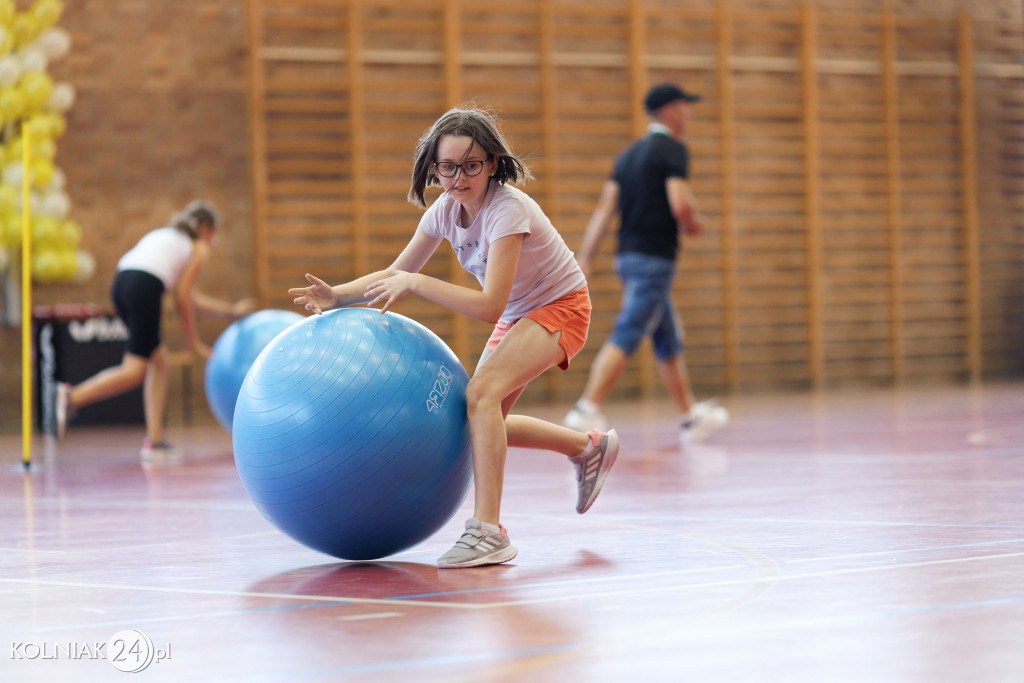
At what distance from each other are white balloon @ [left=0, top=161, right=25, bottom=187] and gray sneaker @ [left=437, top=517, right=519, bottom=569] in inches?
246

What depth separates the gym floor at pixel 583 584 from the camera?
2.40m

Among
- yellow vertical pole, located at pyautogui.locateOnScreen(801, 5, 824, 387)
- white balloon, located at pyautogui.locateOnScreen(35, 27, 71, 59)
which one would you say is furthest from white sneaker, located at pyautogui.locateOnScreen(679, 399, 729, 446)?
white balloon, located at pyautogui.locateOnScreen(35, 27, 71, 59)

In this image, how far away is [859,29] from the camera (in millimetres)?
12062

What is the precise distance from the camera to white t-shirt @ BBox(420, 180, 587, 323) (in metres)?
3.61

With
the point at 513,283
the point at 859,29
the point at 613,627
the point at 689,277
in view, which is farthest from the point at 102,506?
the point at 859,29

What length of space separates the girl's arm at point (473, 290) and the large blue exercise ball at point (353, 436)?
0.41ft

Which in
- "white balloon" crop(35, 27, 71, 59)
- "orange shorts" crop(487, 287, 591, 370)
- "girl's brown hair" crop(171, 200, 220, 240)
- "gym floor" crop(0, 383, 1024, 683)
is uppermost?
"white balloon" crop(35, 27, 71, 59)

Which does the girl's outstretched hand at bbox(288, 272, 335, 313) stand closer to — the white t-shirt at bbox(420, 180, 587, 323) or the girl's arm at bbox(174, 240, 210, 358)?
the white t-shirt at bbox(420, 180, 587, 323)

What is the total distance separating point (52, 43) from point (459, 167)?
6.60m

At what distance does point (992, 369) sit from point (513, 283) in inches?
400

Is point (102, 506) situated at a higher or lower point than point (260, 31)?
lower

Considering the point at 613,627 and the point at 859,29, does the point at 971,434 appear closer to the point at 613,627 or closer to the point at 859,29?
the point at 613,627

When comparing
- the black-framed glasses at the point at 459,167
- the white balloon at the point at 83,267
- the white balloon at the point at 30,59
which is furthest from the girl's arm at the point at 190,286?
the black-framed glasses at the point at 459,167

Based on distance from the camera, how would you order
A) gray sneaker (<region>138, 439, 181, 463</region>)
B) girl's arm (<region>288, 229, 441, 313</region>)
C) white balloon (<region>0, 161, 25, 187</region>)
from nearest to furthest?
girl's arm (<region>288, 229, 441, 313</region>), gray sneaker (<region>138, 439, 181, 463</region>), white balloon (<region>0, 161, 25, 187</region>)
